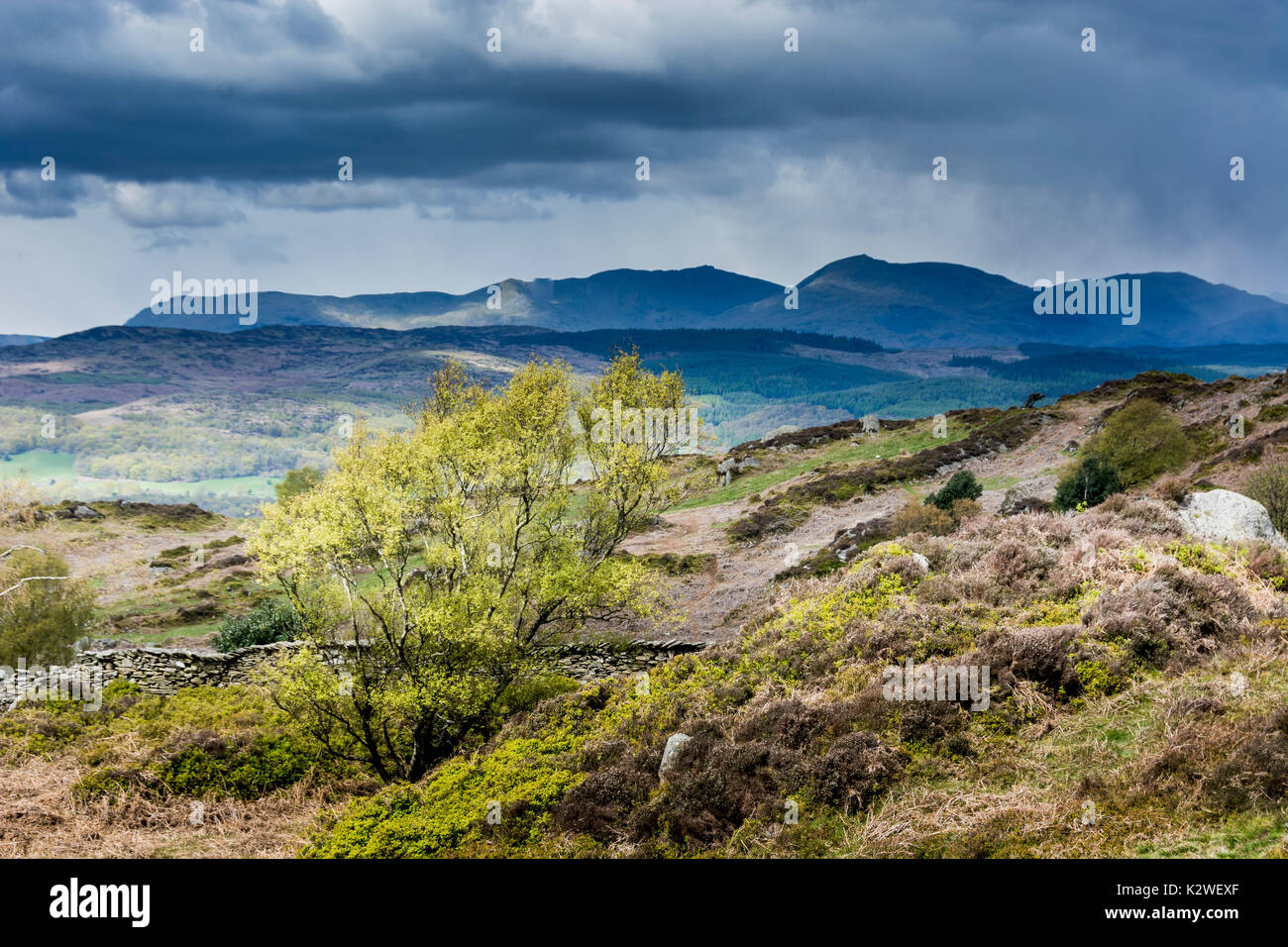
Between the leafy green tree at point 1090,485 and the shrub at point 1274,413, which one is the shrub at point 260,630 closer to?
the leafy green tree at point 1090,485

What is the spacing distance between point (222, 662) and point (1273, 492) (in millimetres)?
40715

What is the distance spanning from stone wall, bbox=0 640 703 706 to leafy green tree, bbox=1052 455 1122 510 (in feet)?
61.2

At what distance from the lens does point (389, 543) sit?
21453mm

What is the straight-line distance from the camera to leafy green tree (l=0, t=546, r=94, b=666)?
32.2 metres

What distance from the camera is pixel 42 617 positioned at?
32.9m

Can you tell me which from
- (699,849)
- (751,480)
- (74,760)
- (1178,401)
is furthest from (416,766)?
(1178,401)

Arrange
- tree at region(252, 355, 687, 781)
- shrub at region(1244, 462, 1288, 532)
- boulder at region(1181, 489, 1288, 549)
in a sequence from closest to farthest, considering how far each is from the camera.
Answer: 1. tree at region(252, 355, 687, 781)
2. boulder at region(1181, 489, 1288, 549)
3. shrub at region(1244, 462, 1288, 532)

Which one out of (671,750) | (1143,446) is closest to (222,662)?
(671,750)

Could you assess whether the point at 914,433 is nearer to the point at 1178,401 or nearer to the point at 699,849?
the point at 1178,401

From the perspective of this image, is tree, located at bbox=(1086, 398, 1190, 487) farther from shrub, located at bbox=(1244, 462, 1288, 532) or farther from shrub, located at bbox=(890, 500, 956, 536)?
shrub, located at bbox=(1244, 462, 1288, 532)

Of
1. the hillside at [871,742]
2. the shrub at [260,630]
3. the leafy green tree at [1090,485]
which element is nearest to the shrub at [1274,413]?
the leafy green tree at [1090,485]

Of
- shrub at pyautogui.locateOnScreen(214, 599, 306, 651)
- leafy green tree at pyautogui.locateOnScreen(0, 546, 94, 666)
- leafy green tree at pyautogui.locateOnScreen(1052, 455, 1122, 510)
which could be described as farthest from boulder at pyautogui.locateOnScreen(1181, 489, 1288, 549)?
leafy green tree at pyautogui.locateOnScreen(0, 546, 94, 666)

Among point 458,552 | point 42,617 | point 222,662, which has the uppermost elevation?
point 458,552

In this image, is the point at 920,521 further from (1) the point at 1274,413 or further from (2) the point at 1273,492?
(1) the point at 1274,413
